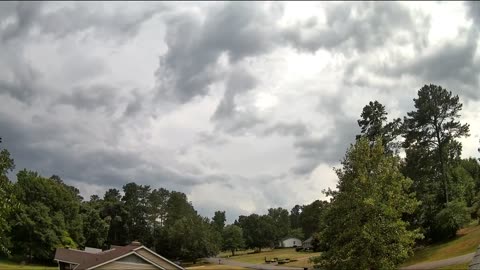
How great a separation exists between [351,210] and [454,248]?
79.6ft

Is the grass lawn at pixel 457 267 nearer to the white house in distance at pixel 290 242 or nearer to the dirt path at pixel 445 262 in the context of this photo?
the dirt path at pixel 445 262

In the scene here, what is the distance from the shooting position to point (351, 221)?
32469 millimetres

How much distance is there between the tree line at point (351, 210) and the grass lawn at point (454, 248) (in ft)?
5.04

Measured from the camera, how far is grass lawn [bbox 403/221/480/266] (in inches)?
1895

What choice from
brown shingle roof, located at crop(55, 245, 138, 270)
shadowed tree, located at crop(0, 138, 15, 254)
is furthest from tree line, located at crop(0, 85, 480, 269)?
brown shingle roof, located at crop(55, 245, 138, 270)

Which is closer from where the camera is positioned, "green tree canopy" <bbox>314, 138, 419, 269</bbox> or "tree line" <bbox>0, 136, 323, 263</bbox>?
"green tree canopy" <bbox>314, 138, 419, 269</bbox>

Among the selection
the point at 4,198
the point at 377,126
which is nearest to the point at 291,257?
the point at 377,126

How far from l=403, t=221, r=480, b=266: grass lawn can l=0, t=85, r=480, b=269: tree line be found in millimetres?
1538

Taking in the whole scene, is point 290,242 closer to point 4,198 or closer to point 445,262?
point 445,262

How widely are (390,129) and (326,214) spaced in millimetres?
33450

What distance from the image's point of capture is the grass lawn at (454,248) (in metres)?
48.1

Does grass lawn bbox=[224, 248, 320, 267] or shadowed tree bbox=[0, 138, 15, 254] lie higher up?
shadowed tree bbox=[0, 138, 15, 254]

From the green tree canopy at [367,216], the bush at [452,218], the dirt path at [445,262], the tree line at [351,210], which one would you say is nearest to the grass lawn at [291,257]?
the tree line at [351,210]

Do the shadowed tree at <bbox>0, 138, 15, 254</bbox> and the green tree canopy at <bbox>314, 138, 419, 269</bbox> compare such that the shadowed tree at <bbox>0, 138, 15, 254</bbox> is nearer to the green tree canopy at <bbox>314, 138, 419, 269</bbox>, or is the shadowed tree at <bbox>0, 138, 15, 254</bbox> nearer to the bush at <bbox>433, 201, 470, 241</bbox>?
the green tree canopy at <bbox>314, 138, 419, 269</bbox>
